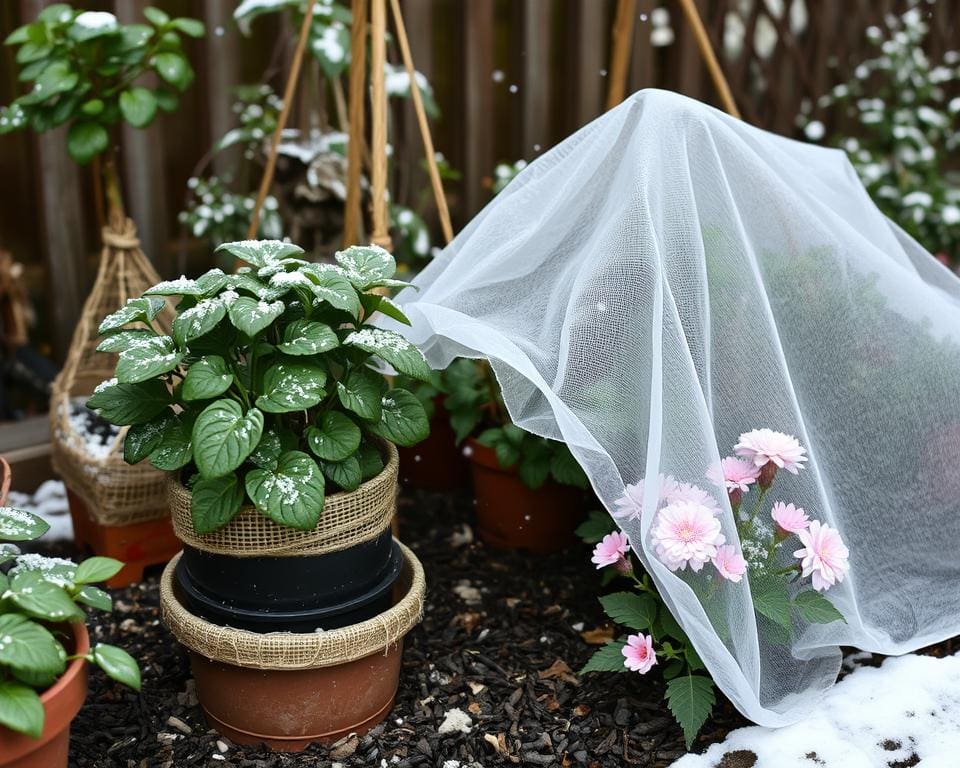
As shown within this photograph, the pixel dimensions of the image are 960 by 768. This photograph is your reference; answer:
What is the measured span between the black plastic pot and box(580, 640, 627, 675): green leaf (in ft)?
1.38

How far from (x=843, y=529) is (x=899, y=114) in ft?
9.38

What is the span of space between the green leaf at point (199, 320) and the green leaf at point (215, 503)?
0.78ft

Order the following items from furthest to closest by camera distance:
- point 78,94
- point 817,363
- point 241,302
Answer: point 78,94, point 817,363, point 241,302

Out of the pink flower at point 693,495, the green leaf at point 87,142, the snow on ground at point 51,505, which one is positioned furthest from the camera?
the snow on ground at point 51,505

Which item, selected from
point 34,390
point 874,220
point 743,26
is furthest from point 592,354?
point 743,26

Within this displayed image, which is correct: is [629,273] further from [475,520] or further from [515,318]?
[475,520]

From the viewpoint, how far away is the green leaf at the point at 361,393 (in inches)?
69.4

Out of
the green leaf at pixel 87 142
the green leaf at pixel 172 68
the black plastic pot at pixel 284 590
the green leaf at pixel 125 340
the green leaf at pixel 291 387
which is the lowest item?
the black plastic pot at pixel 284 590

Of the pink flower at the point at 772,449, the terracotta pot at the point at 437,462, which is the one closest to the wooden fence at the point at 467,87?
the terracotta pot at the point at 437,462

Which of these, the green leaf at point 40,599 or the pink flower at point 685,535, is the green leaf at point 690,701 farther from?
the green leaf at point 40,599

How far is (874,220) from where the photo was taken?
233 cm

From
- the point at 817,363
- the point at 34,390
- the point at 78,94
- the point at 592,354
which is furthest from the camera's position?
the point at 34,390

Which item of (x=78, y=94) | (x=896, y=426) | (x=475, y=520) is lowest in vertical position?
(x=475, y=520)

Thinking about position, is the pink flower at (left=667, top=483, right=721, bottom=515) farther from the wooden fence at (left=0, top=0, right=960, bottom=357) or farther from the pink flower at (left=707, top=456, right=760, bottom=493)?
the wooden fence at (left=0, top=0, right=960, bottom=357)
